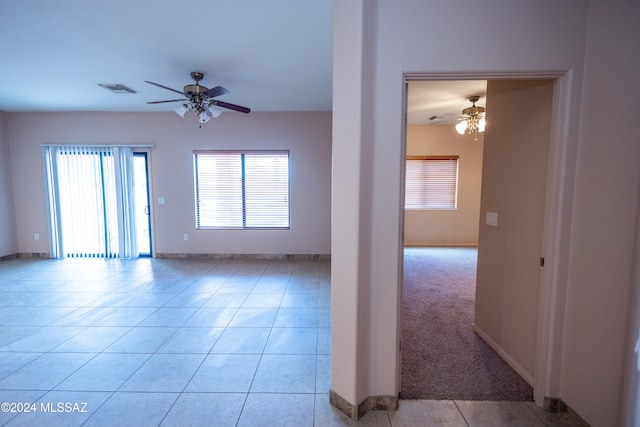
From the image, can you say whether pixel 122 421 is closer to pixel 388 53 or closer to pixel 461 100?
pixel 388 53

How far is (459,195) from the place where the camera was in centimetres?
637

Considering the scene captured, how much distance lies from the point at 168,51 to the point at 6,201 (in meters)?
5.23

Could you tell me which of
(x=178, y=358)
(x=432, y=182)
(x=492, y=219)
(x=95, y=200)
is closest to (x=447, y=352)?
(x=492, y=219)

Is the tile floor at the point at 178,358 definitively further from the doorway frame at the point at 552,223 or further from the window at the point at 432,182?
the window at the point at 432,182

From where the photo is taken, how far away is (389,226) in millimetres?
1693

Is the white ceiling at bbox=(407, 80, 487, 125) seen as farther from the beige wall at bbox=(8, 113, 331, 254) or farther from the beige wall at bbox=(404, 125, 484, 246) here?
the beige wall at bbox=(8, 113, 331, 254)

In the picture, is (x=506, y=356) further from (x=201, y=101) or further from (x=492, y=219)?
(x=201, y=101)

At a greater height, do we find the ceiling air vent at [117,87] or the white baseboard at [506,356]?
the ceiling air vent at [117,87]

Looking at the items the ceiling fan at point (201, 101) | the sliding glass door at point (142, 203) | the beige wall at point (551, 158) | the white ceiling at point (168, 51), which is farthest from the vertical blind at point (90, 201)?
the beige wall at point (551, 158)

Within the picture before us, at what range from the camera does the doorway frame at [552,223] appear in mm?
1658

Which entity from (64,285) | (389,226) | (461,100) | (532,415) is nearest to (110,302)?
(64,285)

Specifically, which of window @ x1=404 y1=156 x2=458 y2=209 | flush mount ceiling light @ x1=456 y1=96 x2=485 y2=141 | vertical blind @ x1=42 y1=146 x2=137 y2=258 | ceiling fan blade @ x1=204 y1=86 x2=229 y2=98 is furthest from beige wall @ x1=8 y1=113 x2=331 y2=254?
flush mount ceiling light @ x1=456 y1=96 x2=485 y2=141

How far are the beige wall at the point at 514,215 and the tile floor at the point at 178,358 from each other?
0.59m

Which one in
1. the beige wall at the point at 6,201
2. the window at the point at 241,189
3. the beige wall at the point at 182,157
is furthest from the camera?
the window at the point at 241,189
